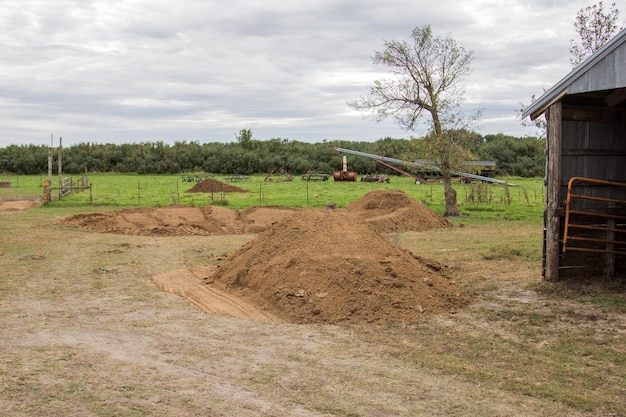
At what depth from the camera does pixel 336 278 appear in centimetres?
1002

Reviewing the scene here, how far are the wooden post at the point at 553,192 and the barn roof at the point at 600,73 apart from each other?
17.5 inches

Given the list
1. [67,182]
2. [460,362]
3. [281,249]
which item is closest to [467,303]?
[460,362]

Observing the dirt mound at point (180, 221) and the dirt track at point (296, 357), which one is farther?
the dirt mound at point (180, 221)

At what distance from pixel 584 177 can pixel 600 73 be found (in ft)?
6.99

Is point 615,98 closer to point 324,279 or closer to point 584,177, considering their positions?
point 584,177

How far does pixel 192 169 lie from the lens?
2992 inches

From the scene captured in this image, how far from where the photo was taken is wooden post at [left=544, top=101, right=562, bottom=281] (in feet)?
36.0

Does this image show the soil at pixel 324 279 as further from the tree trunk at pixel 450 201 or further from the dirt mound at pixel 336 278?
the tree trunk at pixel 450 201

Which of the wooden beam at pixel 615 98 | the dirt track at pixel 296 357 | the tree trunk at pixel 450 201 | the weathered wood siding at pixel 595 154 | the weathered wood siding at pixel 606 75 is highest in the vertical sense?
Answer: the weathered wood siding at pixel 606 75

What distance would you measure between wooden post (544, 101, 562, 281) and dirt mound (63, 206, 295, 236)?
12245 millimetres

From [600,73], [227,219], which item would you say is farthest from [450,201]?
[600,73]

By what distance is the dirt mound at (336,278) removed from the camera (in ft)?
30.7

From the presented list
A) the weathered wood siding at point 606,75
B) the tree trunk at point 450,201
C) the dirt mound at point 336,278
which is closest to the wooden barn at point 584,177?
the weathered wood siding at point 606,75

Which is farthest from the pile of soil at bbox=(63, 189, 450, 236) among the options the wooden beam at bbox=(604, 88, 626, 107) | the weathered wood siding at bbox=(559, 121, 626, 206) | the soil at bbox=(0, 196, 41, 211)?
the wooden beam at bbox=(604, 88, 626, 107)
